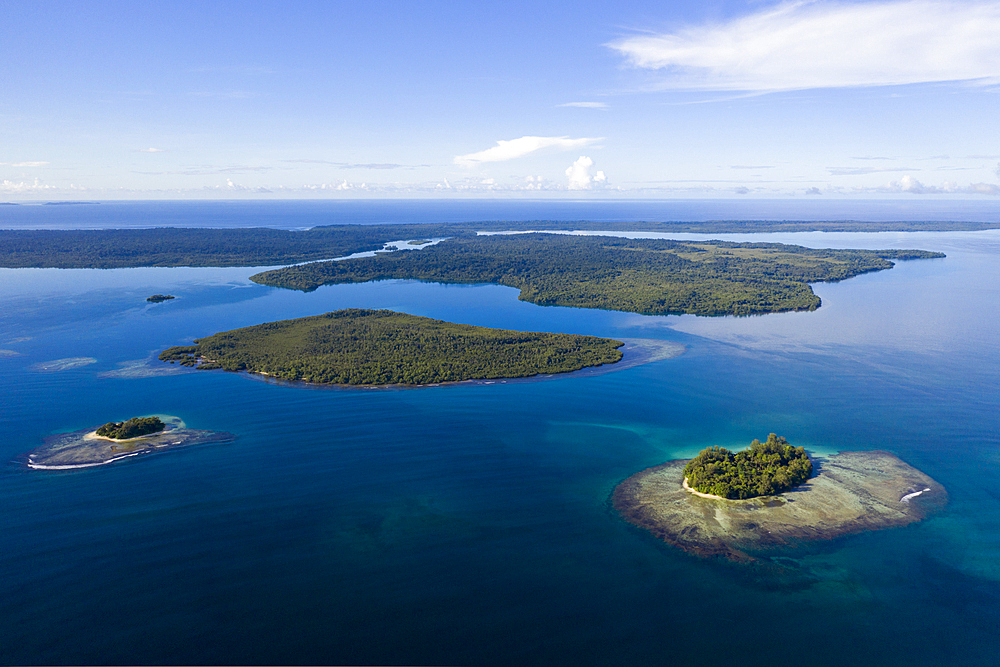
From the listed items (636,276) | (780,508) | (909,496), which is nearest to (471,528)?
(780,508)

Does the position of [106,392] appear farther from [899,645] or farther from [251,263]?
[251,263]

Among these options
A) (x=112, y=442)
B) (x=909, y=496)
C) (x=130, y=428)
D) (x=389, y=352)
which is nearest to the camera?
(x=909, y=496)

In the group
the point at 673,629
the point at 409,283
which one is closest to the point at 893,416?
Result: the point at 673,629

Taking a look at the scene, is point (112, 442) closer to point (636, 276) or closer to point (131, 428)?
point (131, 428)

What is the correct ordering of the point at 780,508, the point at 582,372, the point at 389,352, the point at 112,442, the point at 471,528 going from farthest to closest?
the point at 389,352 < the point at 582,372 < the point at 112,442 < the point at 780,508 < the point at 471,528

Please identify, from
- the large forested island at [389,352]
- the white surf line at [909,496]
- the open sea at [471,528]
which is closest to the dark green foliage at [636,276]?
the large forested island at [389,352]

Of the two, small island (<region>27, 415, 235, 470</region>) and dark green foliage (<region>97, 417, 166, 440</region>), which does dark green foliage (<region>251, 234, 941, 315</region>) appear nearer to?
small island (<region>27, 415, 235, 470</region>)

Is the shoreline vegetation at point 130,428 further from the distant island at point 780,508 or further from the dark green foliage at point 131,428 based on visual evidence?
the distant island at point 780,508
